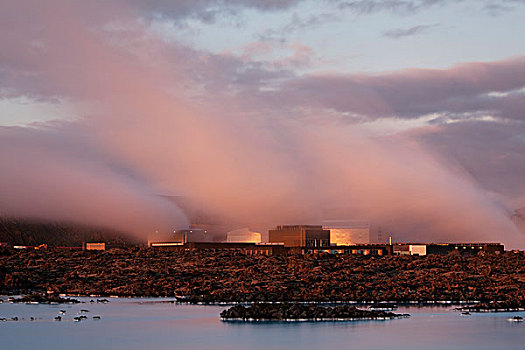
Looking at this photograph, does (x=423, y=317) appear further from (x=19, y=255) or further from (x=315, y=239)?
(x=315, y=239)

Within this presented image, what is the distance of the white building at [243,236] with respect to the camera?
184375mm

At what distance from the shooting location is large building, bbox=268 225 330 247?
169 m

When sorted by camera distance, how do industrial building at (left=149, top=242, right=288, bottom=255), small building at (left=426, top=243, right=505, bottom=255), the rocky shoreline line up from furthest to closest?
small building at (left=426, top=243, right=505, bottom=255), industrial building at (left=149, top=242, right=288, bottom=255), the rocky shoreline

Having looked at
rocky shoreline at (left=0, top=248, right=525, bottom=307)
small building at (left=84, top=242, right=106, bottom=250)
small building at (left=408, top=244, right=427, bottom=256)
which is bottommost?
rocky shoreline at (left=0, top=248, right=525, bottom=307)

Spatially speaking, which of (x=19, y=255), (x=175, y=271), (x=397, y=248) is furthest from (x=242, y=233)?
(x=175, y=271)

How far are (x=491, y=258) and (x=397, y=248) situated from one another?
5334 centimetres

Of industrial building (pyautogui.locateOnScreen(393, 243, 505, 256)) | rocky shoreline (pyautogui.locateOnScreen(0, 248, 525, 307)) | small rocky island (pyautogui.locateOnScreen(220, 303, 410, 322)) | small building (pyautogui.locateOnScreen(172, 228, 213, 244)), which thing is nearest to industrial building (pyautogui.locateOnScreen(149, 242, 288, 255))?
small building (pyautogui.locateOnScreen(172, 228, 213, 244))

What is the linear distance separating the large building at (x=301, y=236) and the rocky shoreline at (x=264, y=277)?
50452 mm

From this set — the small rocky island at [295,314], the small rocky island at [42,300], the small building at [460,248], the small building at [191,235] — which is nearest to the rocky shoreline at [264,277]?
the small rocky island at [42,300]

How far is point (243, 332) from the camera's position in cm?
4919

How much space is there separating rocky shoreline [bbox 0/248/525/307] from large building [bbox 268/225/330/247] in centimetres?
5045

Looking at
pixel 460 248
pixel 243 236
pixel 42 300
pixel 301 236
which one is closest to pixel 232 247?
pixel 301 236

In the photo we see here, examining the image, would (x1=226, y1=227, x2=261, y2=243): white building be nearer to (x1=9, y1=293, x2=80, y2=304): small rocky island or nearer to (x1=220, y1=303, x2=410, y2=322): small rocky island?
(x1=9, y1=293, x2=80, y2=304): small rocky island

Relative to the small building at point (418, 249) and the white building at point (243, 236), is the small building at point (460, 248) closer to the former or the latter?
the small building at point (418, 249)
